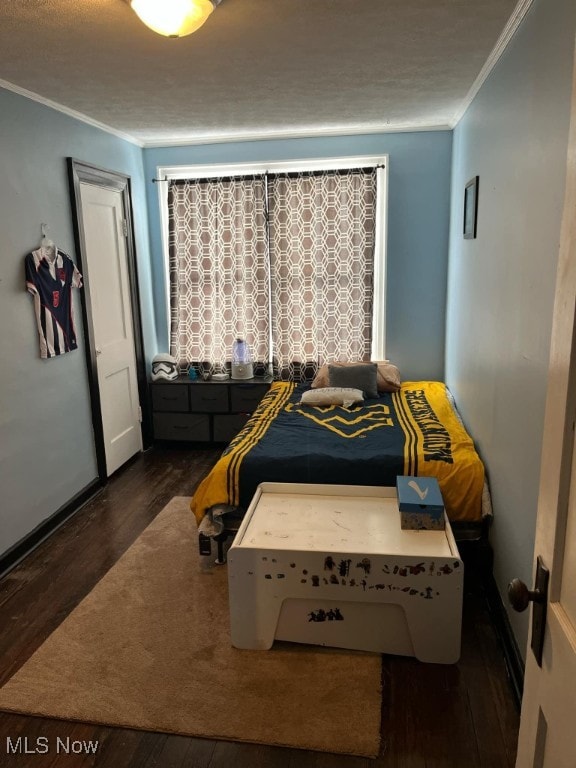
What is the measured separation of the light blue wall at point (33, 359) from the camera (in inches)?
111

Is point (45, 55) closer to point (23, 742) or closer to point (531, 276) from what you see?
point (531, 276)

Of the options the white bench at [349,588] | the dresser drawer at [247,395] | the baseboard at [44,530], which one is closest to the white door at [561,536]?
the white bench at [349,588]

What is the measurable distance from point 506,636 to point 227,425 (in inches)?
108

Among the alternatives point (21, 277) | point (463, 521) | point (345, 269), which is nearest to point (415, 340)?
point (345, 269)

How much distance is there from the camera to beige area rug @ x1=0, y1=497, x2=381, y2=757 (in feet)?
6.04

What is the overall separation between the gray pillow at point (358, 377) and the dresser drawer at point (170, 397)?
126 cm

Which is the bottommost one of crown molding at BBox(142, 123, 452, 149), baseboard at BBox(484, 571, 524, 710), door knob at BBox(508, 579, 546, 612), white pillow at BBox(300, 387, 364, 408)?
baseboard at BBox(484, 571, 524, 710)

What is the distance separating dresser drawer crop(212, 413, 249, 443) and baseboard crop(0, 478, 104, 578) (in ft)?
3.39

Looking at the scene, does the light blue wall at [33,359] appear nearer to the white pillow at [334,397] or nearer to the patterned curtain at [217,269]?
the patterned curtain at [217,269]

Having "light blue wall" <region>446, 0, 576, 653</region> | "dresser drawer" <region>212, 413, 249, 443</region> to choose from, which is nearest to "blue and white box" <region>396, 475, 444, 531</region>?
"light blue wall" <region>446, 0, 576, 653</region>

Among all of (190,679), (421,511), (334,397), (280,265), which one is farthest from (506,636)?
(280,265)

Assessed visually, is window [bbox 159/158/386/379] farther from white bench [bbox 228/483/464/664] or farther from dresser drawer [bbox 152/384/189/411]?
white bench [bbox 228/483/464/664]

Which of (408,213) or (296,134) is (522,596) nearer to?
(408,213)

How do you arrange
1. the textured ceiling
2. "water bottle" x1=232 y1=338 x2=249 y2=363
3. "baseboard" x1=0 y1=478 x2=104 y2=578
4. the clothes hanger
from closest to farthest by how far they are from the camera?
the textured ceiling, "baseboard" x1=0 y1=478 x2=104 y2=578, the clothes hanger, "water bottle" x1=232 y1=338 x2=249 y2=363
